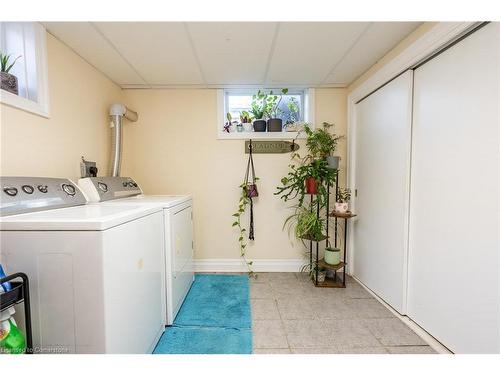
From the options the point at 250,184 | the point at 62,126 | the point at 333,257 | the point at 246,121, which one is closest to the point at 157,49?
the point at 62,126

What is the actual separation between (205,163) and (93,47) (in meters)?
1.32

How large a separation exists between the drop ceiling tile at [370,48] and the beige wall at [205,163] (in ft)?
0.99

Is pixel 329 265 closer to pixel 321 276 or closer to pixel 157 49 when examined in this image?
pixel 321 276

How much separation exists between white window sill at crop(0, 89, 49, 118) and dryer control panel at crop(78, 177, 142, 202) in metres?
0.49

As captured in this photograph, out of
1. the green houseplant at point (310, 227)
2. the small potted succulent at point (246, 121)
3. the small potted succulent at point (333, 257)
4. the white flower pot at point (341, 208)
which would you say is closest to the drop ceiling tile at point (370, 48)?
the small potted succulent at point (246, 121)

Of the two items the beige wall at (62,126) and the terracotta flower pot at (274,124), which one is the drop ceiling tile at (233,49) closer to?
the terracotta flower pot at (274,124)

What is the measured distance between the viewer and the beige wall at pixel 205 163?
2.44 meters

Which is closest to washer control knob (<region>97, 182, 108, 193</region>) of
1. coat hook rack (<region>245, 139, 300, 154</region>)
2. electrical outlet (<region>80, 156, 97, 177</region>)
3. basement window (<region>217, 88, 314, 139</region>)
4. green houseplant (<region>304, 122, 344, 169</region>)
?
electrical outlet (<region>80, 156, 97, 177</region>)

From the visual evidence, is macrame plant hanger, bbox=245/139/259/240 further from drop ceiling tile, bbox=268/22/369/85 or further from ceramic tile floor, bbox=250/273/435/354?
drop ceiling tile, bbox=268/22/369/85

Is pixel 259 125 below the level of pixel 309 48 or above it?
below

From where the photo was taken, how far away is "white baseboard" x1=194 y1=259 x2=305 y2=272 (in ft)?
8.20

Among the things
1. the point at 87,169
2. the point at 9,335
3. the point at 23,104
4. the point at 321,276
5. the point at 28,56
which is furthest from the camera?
the point at 321,276

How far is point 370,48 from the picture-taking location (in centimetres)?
171

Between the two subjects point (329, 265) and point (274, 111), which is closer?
point (329, 265)
